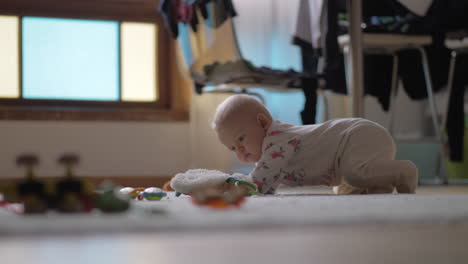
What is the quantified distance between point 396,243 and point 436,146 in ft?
8.51

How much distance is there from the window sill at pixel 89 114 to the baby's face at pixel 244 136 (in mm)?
1466

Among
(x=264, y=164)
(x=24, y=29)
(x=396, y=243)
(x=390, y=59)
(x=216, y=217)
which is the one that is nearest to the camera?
(x=396, y=243)

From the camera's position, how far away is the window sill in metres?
2.60

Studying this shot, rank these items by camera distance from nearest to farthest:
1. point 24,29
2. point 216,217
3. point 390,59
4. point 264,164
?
point 216,217
point 264,164
point 390,59
point 24,29

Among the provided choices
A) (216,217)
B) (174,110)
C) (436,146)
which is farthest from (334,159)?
(436,146)

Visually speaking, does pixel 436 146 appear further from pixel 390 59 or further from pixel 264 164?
pixel 264 164

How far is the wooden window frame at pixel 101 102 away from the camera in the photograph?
265cm

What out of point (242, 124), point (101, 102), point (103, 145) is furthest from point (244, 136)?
point (101, 102)

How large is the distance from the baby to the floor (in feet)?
2.20

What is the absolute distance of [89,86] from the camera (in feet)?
9.51

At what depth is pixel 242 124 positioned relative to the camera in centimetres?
131

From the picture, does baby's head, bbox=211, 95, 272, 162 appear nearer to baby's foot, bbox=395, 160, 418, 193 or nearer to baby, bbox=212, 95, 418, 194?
baby, bbox=212, 95, 418, 194

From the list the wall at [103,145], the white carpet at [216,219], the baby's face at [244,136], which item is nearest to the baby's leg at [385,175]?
the baby's face at [244,136]

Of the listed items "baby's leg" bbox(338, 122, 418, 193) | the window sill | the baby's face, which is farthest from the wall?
"baby's leg" bbox(338, 122, 418, 193)
